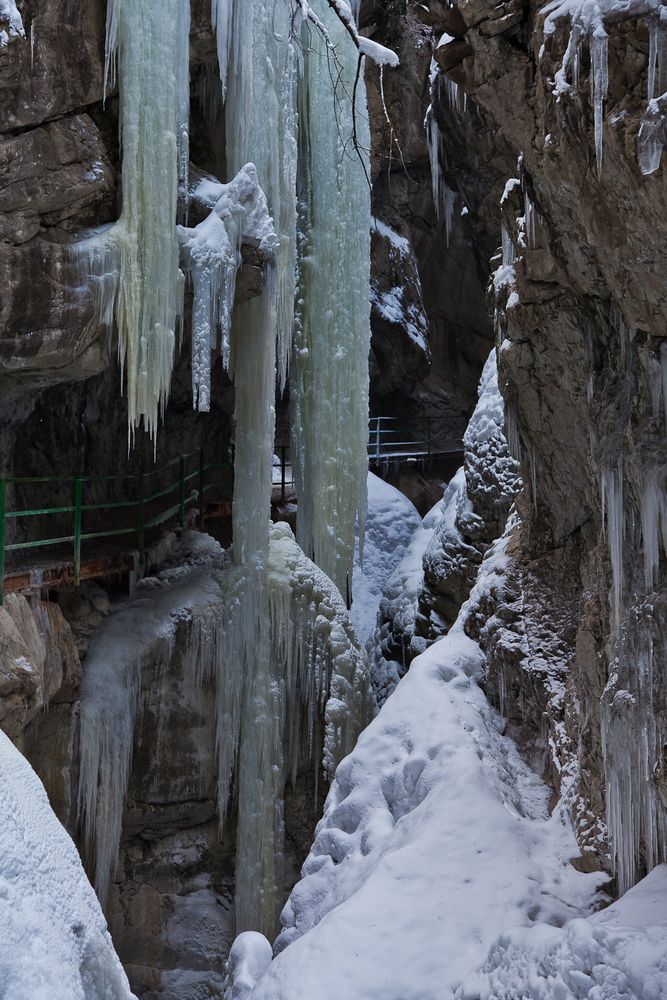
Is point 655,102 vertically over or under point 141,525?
over

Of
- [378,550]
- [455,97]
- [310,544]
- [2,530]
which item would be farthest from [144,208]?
[378,550]

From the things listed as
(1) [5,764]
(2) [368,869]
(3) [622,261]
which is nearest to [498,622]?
(2) [368,869]

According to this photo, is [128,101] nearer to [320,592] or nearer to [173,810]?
[320,592]

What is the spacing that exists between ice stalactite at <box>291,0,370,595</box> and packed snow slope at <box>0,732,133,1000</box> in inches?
298

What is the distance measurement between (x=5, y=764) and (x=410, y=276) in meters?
14.7

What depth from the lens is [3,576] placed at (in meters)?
7.44

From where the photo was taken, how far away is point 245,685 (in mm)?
9156

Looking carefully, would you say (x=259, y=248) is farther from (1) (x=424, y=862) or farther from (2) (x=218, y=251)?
(1) (x=424, y=862)

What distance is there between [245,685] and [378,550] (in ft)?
19.3

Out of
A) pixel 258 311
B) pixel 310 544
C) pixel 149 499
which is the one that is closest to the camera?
pixel 258 311

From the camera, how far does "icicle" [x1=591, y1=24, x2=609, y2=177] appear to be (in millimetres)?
3445

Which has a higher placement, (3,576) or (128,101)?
(128,101)

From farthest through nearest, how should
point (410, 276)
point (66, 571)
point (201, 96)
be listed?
point (410, 276) < point (201, 96) < point (66, 571)

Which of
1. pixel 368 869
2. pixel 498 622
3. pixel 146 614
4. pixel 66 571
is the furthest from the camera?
pixel 146 614
